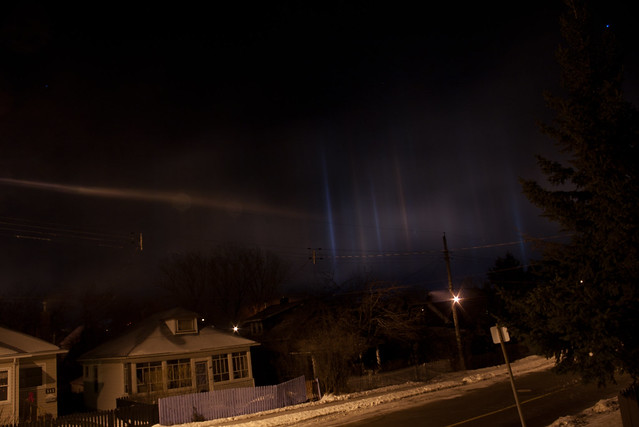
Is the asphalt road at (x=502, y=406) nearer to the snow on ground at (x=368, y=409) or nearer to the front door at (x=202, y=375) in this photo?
the snow on ground at (x=368, y=409)

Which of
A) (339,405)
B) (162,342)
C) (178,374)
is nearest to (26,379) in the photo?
(162,342)

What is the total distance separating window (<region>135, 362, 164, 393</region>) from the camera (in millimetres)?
27188

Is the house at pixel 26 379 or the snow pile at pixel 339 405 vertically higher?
the house at pixel 26 379

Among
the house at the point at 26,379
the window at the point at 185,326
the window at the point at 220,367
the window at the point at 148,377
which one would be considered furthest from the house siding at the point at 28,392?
the window at the point at 220,367

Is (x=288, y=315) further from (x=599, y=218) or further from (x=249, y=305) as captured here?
(x=599, y=218)

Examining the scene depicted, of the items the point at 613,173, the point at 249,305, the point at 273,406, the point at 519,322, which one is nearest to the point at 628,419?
the point at 519,322

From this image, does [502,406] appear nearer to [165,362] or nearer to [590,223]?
[590,223]

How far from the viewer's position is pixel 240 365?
30.8 m

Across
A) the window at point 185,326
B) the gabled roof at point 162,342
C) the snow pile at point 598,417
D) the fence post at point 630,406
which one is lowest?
the snow pile at point 598,417

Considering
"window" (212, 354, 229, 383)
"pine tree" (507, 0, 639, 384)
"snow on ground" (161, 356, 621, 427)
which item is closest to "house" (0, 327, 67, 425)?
"window" (212, 354, 229, 383)

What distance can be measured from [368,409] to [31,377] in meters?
17.2

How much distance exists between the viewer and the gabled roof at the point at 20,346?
2411cm

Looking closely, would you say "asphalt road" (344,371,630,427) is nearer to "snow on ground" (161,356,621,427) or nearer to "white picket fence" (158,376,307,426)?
"snow on ground" (161,356,621,427)

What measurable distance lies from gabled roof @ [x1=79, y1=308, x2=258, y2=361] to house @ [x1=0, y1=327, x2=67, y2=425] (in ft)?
11.2
